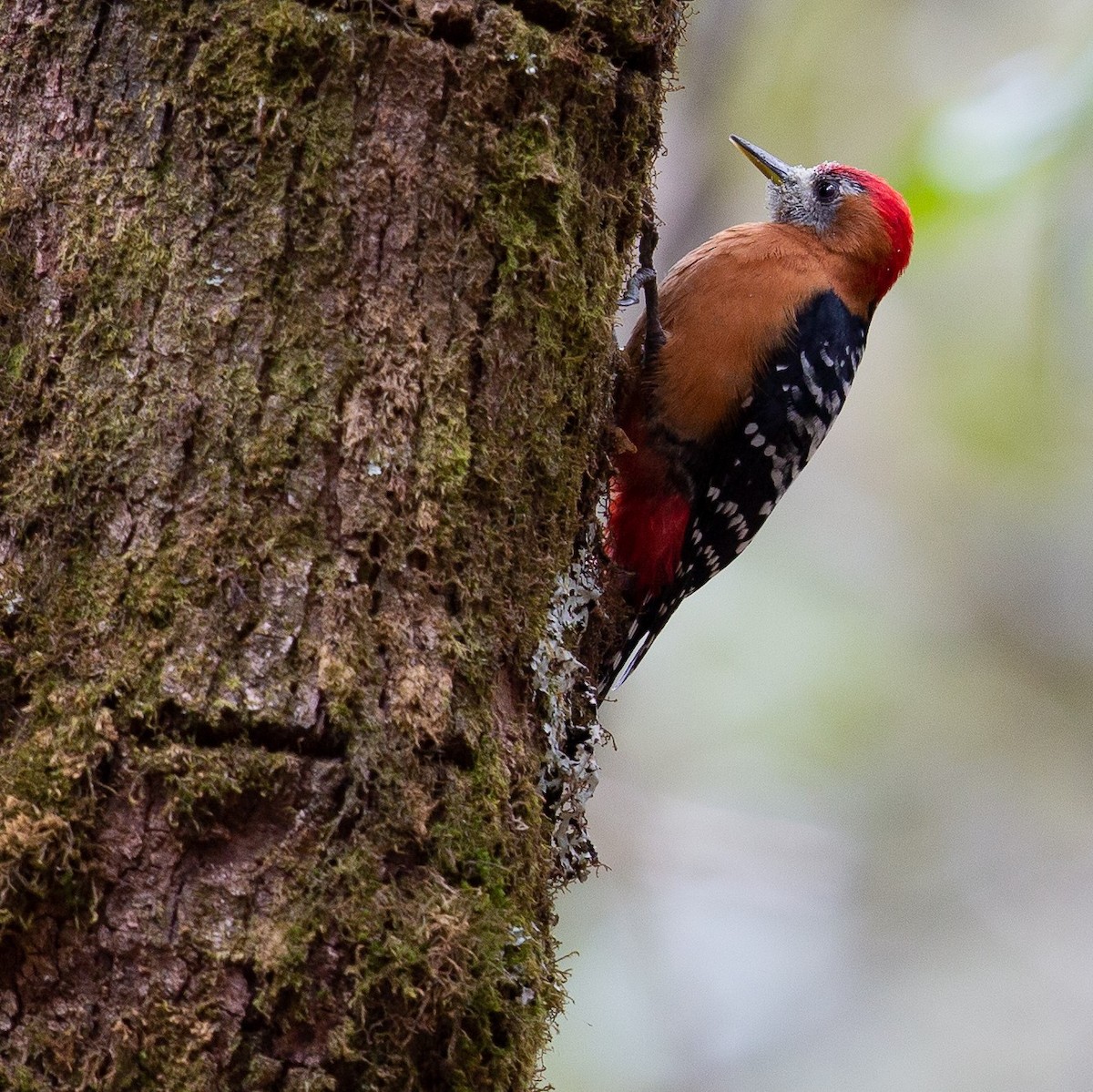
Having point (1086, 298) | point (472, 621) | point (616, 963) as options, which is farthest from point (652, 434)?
point (616, 963)

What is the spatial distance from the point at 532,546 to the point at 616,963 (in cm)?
490

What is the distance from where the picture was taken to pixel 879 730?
762 centimetres

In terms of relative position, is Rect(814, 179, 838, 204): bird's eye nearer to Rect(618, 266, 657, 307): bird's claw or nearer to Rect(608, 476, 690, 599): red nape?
Rect(618, 266, 657, 307): bird's claw

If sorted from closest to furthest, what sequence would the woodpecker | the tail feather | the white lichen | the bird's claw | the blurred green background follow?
1. the white lichen
2. the tail feather
3. the bird's claw
4. the woodpecker
5. the blurred green background

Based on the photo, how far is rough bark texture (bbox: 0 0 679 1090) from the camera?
1802 mm

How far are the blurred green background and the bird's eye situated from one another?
1.64 meters

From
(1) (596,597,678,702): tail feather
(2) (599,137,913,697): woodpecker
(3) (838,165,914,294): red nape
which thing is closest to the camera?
(1) (596,597,678,702): tail feather

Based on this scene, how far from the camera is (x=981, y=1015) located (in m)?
7.41

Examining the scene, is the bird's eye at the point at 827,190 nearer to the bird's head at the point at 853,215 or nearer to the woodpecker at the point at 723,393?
the bird's head at the point at 853,215

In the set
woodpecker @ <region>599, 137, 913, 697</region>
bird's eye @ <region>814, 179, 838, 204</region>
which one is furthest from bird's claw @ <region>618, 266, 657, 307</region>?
bird's eye @ <region>814, 179, 838, 204</region>

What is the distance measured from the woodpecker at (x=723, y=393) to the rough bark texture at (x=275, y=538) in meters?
1.15

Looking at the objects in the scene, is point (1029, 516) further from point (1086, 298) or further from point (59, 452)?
point (59, 452)

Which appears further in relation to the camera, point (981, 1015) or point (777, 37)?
point (981, 1015)

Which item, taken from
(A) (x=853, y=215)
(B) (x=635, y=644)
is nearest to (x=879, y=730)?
(A) (x=853, y=215)
